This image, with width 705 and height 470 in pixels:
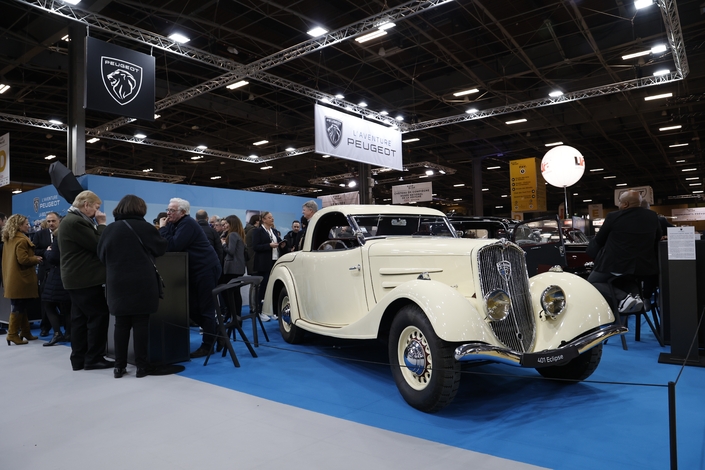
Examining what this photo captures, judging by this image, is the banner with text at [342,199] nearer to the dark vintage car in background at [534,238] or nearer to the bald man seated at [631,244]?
the dark vintage car in background at [534,238]

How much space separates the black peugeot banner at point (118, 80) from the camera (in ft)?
24.0

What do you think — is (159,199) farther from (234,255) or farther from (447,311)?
(447,311)

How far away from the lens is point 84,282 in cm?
443

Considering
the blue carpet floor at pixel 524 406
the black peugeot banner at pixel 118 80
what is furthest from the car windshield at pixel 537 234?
the black peugeot banner at pixel 118 80

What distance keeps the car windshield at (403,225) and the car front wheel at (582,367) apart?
170 centimetres

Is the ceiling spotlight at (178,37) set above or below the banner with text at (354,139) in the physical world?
above

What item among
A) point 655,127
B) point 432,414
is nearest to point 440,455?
point 432,414

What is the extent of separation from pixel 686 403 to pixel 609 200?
40422mm

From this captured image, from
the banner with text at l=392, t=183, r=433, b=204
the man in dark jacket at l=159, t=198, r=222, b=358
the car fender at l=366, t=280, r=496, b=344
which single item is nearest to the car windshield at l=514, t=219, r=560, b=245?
the car fender at l=366, t=280, r=496, b=344

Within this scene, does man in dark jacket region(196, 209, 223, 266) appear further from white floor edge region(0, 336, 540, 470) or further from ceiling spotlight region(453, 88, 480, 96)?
ceiling spotlight region(453, 88, 480, 96)

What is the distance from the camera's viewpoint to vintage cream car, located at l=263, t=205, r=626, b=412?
3141 mm

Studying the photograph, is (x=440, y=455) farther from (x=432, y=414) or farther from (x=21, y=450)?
(x=21, y=450)

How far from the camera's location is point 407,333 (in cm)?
353

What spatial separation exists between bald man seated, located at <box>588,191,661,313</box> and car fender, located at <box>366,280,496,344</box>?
8.44 ft
